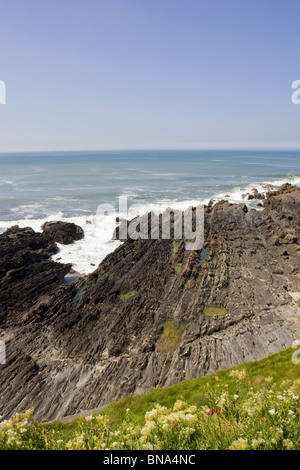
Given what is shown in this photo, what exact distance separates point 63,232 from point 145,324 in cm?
2691

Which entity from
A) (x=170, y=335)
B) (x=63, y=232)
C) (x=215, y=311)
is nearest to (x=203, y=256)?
(x=215, y=311)

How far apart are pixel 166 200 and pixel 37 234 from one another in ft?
124

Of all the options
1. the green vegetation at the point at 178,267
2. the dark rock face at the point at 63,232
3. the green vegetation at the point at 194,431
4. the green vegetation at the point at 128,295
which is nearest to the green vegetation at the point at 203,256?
the green vegetation at the point at 178,267

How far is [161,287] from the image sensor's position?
29.1 metres

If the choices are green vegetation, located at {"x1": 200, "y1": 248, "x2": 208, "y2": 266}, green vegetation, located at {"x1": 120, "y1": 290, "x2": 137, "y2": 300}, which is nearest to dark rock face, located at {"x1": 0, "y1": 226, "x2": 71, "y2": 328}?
green vegetation, located at {"x1": 120, "y1": 290, "x2": 137, "y2": 300}

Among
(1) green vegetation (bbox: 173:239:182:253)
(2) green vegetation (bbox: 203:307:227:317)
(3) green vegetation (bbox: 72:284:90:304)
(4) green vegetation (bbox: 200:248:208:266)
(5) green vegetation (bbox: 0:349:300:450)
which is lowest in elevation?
(3) green vegetation (bbox: 72:284:90:304)

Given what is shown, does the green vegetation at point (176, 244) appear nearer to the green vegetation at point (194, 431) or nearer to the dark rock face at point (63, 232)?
the dark rock face at point (63, 232)

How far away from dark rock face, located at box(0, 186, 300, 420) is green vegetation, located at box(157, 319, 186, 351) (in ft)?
0.26

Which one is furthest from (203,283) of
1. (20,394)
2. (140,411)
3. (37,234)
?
(37,234)

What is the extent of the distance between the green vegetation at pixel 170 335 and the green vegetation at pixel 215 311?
258 centimetres

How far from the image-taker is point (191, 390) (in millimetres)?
16406

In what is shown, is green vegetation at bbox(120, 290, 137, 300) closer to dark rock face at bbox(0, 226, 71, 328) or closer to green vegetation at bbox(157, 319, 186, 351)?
green vegetation at bbox(157, 319, 186, 351)

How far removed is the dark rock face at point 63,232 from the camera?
44206 mm

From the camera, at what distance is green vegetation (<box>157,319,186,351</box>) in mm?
21297
